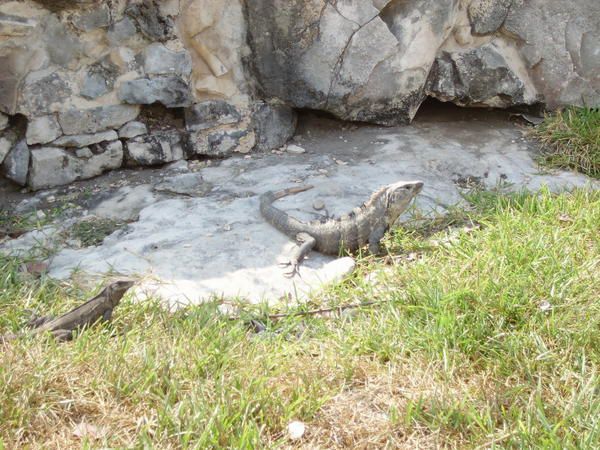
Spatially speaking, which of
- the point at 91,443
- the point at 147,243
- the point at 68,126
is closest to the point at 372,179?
the point at 147,243

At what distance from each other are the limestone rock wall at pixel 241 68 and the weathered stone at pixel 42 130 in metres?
0.01

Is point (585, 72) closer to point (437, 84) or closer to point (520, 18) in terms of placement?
point (520, 18)

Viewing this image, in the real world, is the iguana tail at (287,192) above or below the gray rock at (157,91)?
below

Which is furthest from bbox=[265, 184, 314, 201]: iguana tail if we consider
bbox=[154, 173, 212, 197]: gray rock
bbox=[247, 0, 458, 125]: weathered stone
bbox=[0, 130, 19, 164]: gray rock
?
bbox=[0, 130, 19, 164]: gray rock

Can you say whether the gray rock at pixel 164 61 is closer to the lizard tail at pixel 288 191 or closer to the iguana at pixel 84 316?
the lizard tail at pixel 288 191

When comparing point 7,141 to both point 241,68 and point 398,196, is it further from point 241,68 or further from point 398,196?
point 398,196

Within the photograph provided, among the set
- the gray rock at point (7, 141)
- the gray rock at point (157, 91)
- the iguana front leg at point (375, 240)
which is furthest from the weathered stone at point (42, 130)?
the iguana front leg at point (375, 240)

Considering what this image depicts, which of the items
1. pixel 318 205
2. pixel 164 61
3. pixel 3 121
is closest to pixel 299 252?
pixel 318 205

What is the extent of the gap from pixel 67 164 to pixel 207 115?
1248 millimetres

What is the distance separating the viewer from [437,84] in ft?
21.8

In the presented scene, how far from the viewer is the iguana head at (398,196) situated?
5.00m

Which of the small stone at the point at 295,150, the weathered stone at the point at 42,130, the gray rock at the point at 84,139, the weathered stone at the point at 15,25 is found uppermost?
the weathered stone at the point at 15,25

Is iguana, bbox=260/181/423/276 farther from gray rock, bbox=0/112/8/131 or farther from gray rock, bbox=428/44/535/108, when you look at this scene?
gray rock, bbox=0/112/8/131

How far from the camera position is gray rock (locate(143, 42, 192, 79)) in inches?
234
